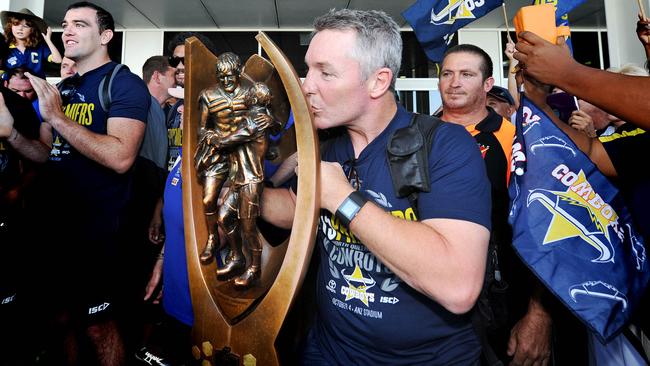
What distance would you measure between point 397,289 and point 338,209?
29 cm

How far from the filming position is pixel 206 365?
3.03ft

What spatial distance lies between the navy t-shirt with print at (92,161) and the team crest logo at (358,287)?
4.13 feet

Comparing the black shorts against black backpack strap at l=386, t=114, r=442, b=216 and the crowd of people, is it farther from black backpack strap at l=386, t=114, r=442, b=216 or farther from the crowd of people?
black backpack strap at l=386, t=114, r=442, b=216

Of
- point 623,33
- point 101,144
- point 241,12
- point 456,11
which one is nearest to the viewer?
point 101,144

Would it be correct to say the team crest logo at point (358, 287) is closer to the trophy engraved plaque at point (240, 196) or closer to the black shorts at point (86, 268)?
the trophy engraved plaque at point (240, 196)

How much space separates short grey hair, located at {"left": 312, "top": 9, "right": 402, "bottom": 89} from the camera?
985 mm

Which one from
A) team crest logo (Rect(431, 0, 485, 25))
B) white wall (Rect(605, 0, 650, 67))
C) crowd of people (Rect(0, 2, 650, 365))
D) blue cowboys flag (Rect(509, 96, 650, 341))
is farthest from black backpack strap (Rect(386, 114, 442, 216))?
A: white wall (Rect(605, 0, 650, 67))

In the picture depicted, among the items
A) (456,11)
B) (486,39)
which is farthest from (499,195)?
(486,39)

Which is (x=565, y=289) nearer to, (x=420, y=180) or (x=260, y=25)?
(x=420, y=180)

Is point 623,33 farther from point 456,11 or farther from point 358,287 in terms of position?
point 358,287

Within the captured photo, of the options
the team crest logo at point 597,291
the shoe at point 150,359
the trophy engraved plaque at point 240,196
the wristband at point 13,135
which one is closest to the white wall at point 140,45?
the wristband at point 13,135

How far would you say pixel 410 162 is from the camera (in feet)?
3.19

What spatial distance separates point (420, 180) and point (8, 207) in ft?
6.50

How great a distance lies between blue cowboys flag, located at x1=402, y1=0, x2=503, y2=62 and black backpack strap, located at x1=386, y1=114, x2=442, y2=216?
1.33 metres
